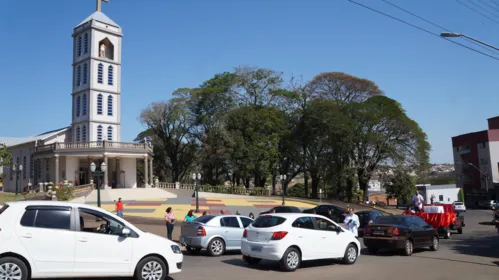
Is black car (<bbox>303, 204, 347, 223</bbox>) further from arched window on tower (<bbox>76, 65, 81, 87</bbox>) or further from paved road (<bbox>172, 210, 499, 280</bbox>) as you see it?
arched window on tower (<bbox>76, 65, 81, 87</bbox>)

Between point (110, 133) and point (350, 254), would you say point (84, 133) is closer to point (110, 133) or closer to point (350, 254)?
point (110, 133)

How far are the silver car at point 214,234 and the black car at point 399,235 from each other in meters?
4.72

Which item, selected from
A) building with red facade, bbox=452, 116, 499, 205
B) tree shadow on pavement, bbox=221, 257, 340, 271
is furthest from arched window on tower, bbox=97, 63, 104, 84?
building with red facade, bbox=452, 116, 499, 205

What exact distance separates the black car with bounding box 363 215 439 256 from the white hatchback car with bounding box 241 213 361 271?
2441 mm

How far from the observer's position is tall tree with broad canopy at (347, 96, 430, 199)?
2110 inches

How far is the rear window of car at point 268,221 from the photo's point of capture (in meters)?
11.7

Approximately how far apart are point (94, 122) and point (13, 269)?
4932 cm

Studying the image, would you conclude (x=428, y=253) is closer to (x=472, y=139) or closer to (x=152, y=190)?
(x=152, y=190)

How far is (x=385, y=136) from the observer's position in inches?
2140

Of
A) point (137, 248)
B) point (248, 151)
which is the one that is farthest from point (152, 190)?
point (137, 248)

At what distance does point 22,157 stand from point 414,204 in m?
59.0

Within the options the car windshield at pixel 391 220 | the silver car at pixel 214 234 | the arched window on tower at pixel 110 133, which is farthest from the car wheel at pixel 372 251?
the arched window on tower at pixel 110 133

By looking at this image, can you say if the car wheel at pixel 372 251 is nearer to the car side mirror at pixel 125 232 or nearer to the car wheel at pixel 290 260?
the car wheel at pixel 290 260

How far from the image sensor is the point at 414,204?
21109 mm
